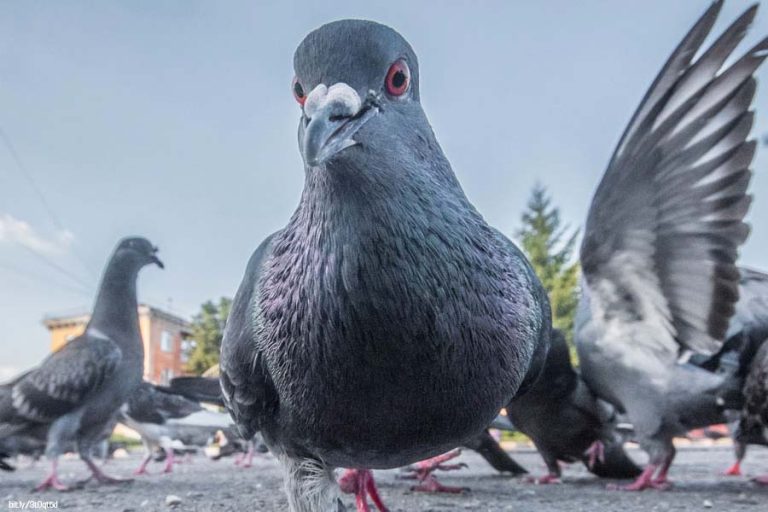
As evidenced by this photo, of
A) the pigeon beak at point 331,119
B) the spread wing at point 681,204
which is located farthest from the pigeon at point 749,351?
the pigeon beak at point 331,119

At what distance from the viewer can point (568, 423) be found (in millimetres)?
4977

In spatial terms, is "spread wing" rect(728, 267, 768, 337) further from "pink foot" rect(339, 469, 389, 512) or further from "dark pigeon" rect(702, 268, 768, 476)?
"pink foot" rect(339, 469, 389, 512)

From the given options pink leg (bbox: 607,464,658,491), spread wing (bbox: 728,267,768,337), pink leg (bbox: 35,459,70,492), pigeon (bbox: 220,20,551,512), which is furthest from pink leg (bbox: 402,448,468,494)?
pink leg (bbox: 35,459,70,492)

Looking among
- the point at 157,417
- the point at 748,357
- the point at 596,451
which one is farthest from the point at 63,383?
the point at 748,357

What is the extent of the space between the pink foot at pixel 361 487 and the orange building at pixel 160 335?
21.3m

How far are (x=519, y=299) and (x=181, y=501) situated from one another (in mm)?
3181

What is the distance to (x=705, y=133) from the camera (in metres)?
3.67

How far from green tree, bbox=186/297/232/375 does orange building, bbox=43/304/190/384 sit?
747 mm

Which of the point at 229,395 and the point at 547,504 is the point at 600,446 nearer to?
the point at 547,504

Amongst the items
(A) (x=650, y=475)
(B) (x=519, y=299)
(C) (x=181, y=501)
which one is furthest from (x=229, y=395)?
(A) (x=650, y=475)

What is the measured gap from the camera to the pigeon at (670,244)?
3.57 meters

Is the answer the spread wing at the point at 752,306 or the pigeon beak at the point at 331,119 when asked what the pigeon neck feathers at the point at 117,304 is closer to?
the pigeon beak at the point at 331,119

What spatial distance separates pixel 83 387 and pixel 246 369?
3.78 meters

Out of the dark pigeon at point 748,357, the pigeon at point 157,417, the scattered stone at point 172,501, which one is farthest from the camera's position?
the pigeon at point 157,417
